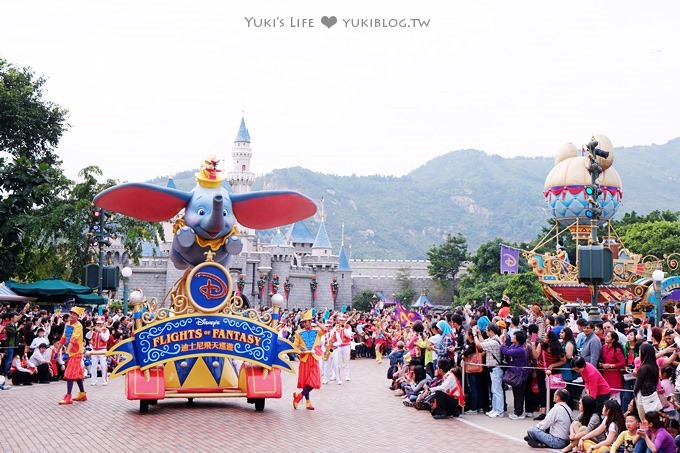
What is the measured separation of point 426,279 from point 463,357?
63149mm


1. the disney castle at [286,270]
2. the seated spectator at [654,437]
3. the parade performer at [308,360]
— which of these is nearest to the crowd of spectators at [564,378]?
the seated spectator at [654,437]

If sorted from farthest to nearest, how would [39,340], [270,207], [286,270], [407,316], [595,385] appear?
[286,270], [407,316], [39,340], [270,207], [595,385]

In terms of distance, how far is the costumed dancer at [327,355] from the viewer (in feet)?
58.9

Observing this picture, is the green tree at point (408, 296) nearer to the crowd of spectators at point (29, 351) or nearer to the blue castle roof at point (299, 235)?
the blue castle roof at point (299, 235)

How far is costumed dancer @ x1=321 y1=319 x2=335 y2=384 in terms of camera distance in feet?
58.9

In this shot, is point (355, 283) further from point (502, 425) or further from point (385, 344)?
point (502, 425)

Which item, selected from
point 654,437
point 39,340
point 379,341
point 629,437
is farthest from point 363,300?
point 654,437

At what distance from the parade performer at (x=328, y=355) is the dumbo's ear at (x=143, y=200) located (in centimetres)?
541

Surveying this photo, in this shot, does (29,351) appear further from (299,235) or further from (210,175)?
(299,235)

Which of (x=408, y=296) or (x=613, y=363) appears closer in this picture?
(x=613, y=363)

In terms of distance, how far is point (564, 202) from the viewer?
30.6 m

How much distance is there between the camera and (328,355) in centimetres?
1795

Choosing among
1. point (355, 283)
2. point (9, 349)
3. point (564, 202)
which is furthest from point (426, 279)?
point (9, 349)

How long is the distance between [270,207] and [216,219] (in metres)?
1.50
